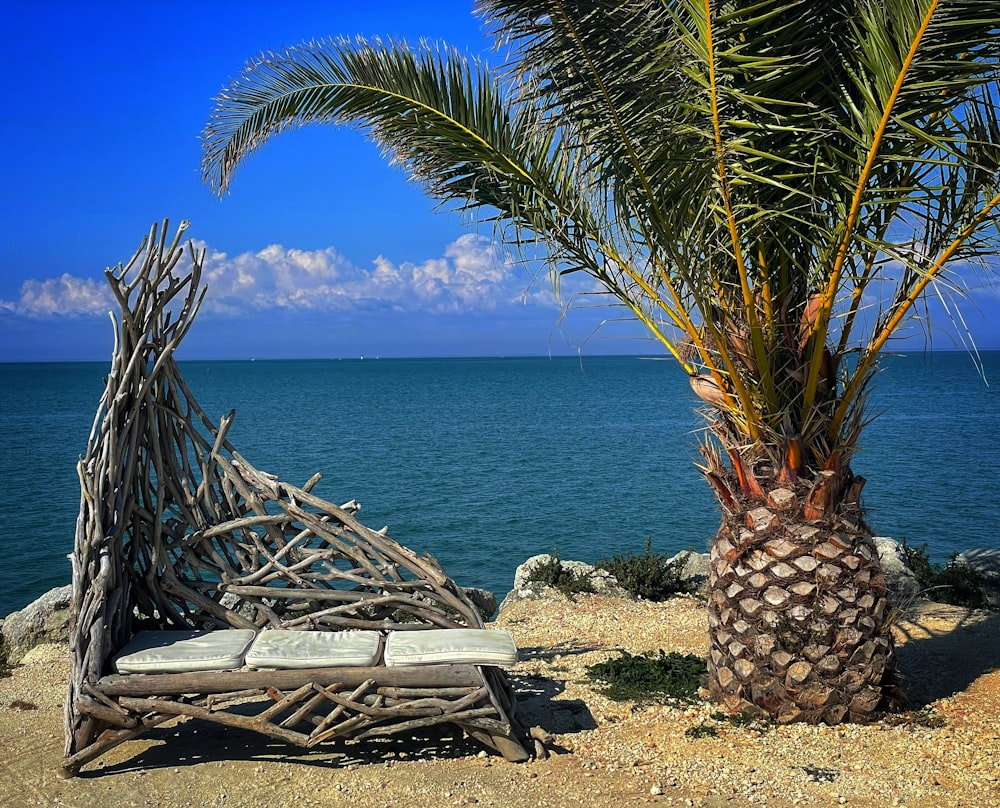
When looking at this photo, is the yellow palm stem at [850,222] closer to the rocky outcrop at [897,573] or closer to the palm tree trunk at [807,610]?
the palm tree trunk at [807,610]

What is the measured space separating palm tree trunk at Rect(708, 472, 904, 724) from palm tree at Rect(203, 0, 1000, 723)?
11 millimetres

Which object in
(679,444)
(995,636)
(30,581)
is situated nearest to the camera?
(995,636)

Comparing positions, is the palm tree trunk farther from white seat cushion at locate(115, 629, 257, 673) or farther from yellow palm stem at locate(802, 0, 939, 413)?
white seat cushion at locate(115, 629, 257, 673)

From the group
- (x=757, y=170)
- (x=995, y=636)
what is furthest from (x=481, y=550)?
(x=757, y=170)

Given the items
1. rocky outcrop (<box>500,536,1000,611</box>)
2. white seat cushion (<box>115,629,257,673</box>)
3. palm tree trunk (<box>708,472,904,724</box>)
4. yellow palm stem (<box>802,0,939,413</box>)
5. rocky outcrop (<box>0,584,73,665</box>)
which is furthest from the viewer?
rocky outcrop (<box>500,536,1000,611</box>)

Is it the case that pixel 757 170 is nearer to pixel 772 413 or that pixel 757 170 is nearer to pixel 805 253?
pixel 805 253

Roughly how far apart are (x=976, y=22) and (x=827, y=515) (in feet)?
7.90

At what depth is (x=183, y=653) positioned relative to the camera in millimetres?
4391

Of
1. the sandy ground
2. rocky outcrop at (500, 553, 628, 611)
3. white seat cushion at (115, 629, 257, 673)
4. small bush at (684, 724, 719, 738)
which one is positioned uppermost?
white seat cushion at (115, 629, 257, 673)

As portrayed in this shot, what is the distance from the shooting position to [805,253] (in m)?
4.76

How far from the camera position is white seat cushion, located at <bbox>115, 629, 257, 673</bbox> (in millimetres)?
4305

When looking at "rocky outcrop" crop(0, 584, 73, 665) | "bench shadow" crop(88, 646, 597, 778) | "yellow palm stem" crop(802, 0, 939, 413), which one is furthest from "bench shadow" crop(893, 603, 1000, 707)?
"rocky outcrop" crop(0, 584, 73, 665)

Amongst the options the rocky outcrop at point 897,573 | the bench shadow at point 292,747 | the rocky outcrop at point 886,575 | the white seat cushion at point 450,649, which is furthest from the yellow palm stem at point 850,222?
the rocky outcrop at point 886,575

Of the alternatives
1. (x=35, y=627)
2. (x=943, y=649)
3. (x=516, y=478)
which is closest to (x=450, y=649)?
(x=943, y=649)
